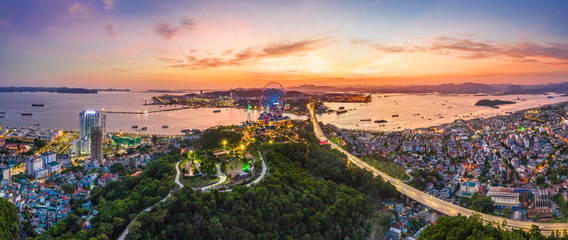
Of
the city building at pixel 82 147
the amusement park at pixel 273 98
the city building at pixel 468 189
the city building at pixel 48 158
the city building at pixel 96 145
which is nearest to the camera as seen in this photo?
the city building at pixel 468 189

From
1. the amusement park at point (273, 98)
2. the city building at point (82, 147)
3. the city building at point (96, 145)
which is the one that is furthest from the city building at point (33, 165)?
the amusement park at point (273, 98)

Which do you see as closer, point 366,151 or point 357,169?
point 357,169

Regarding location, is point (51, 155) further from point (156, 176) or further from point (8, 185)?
point (156, 176)

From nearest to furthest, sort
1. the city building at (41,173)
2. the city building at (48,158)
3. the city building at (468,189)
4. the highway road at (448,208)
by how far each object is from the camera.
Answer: the highway road at (448,208) → the city building at (468,189) → the city building at (41,173) → the city building at (48,158)

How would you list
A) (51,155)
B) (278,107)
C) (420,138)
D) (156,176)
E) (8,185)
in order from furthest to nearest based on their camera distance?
(278,107) < (420,138) < (51,155) < (8,185) < (156,176)

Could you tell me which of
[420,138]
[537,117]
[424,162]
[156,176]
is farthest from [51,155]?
[537,117]

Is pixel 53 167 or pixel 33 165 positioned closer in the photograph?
pixel 33 165

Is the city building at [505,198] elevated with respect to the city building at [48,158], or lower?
lower

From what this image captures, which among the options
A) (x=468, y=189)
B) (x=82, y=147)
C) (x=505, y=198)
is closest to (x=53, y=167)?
(x=82, y=147)

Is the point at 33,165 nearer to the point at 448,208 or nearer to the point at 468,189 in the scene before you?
the point at 448,208

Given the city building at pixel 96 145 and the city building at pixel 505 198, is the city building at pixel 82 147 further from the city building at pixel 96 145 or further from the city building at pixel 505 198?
the city building at pixel 505 198

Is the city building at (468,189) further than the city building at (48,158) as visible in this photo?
No
